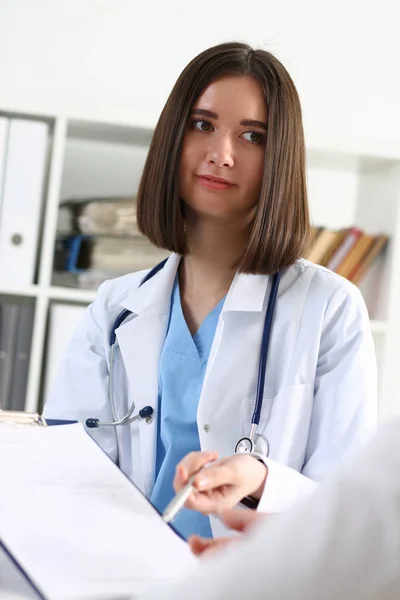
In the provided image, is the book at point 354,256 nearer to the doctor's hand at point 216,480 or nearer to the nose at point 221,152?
the nose at point 221,152

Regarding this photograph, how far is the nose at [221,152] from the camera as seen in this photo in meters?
1.37

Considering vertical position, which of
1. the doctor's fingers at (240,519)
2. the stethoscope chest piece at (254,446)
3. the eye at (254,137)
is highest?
the eye at (254,137)

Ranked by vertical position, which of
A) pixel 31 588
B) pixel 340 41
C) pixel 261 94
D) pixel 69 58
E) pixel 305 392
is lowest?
pixel 31 588

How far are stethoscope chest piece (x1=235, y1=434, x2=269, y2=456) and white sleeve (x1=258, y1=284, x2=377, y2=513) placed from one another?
3.0 inches

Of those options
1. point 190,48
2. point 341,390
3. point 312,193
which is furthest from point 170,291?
point 190,48

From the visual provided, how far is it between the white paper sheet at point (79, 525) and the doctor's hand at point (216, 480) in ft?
0.19

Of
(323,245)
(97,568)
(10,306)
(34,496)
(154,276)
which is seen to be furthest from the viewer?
(323,245)

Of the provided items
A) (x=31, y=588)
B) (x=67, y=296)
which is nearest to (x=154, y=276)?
(x=67, y=296)

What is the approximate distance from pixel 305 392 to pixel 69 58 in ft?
4.99

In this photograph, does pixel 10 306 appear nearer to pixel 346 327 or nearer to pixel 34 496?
pixel 346 327

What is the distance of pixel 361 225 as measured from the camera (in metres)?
2.49

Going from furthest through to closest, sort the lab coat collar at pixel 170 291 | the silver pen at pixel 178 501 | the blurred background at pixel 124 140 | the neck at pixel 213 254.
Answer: the blurred background at pixel 124 140
the neck at pixel 213 254
the lab coat collar at pixel 170 291
the silver pen at pixel 178 501

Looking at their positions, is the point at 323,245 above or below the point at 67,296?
above

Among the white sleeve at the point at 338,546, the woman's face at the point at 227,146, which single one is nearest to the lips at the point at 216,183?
the woman's face at the point at 227,146
